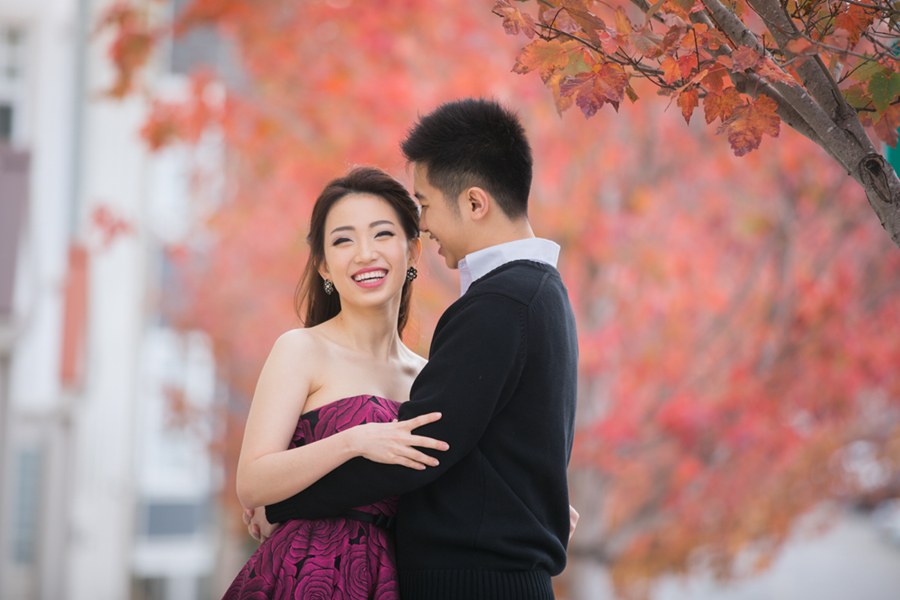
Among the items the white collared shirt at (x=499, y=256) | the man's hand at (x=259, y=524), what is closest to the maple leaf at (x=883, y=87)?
the white collared shirt at (x=499, y=256)

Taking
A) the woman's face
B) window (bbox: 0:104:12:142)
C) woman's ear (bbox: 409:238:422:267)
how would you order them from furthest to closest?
window (bbox: 0:104:12:142), woman's ear (bbox: 409:238:422:267), the woman's face

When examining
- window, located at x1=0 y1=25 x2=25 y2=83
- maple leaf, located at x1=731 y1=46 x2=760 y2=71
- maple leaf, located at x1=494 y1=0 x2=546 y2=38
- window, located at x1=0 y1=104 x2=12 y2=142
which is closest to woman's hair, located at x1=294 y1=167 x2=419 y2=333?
maple leaf, located at x1=494 y1=0 x2=546 y2=38

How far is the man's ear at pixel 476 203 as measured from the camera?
2518 mm

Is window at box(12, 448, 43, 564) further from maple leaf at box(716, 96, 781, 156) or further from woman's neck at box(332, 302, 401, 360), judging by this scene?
maple leaf at box(716, 96, 781, 156)

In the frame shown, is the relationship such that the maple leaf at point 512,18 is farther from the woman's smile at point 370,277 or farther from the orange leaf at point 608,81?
the woman's smile at point 370,277

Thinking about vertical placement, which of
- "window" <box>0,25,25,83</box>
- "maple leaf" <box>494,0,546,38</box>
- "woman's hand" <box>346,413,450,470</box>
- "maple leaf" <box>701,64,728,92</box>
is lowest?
"woman's hand" <box>346,413,450,470</box>

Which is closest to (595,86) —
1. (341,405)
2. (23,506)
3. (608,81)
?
(608,81)

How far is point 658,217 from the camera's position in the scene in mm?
7219

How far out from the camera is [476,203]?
253 centimetres

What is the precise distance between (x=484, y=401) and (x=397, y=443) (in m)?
0.24

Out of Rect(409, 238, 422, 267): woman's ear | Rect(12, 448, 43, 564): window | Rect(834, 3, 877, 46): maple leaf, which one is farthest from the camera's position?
Rect(12, 448, 43, 564): window

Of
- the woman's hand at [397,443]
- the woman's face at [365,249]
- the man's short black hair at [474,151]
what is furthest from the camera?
the woman's face at [365,249]

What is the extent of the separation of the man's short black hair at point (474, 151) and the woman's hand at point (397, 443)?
651 millimetres

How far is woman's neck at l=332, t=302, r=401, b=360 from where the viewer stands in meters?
2.90
